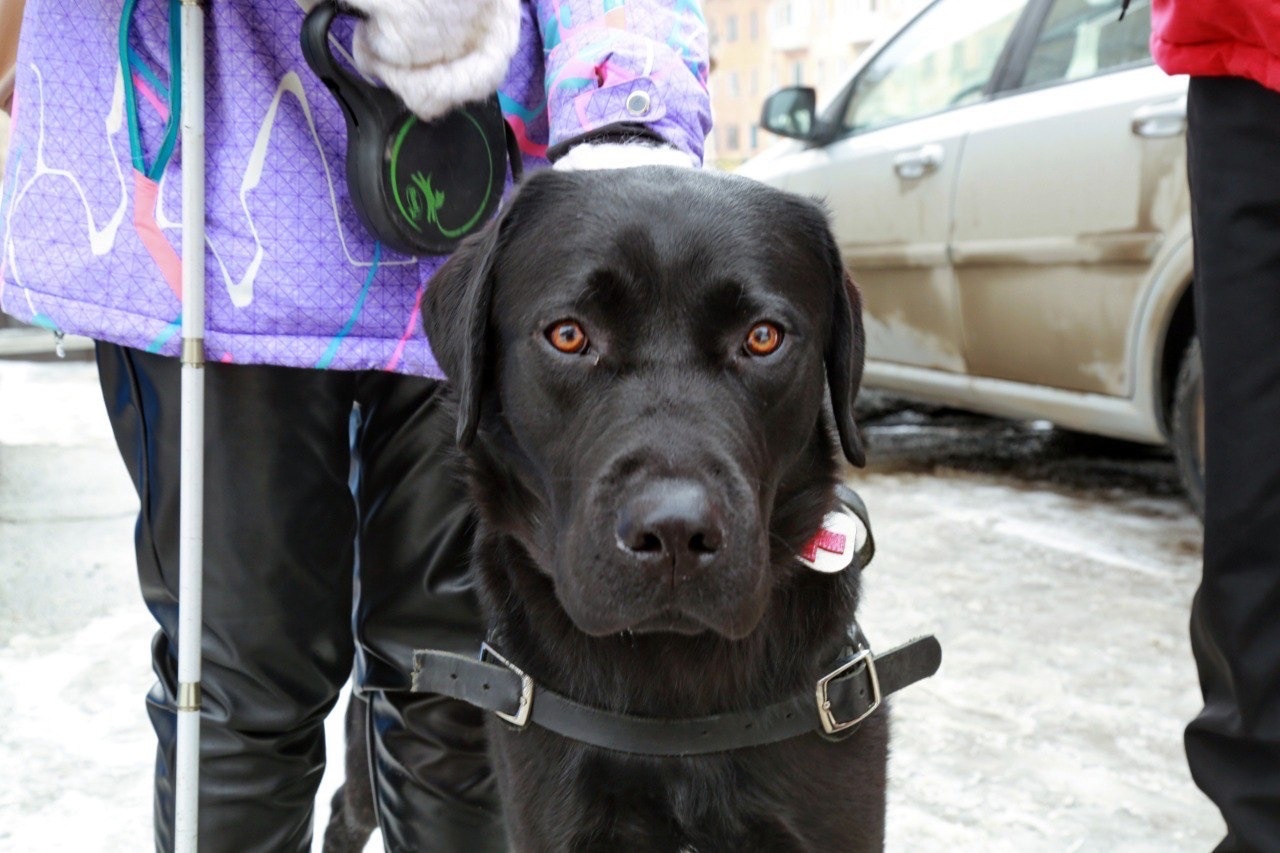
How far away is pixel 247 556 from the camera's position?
5.65 feet

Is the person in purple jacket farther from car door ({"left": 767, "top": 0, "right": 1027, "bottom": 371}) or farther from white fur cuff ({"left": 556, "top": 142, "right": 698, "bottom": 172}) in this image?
car door ({"left": 767, "top": 0, "right": 1027, "bottom": 371})

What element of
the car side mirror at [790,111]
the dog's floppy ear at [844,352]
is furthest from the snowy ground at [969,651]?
the car side mirror at [790,111]

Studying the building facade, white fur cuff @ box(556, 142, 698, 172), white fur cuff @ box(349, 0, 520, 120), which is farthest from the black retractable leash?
the building facade

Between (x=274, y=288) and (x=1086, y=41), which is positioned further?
(x=1086, y=41)

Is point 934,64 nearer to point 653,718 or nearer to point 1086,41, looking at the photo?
point 1086,41

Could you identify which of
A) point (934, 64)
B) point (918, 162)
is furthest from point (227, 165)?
point (934, 64)

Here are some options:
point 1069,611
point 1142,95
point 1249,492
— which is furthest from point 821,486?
point 1142,95

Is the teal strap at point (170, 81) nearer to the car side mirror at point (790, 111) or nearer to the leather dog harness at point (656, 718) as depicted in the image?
the leather dog harness at point (656, 718)

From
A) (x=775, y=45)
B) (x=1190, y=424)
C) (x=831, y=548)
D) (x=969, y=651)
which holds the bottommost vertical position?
(x=775, y=45)

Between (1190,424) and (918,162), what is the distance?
1551 millimetres

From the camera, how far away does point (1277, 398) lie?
5.66ft

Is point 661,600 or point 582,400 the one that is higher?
point 582,400

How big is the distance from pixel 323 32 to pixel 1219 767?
5.32 ft

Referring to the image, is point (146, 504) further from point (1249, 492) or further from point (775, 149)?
point (775, 149)
